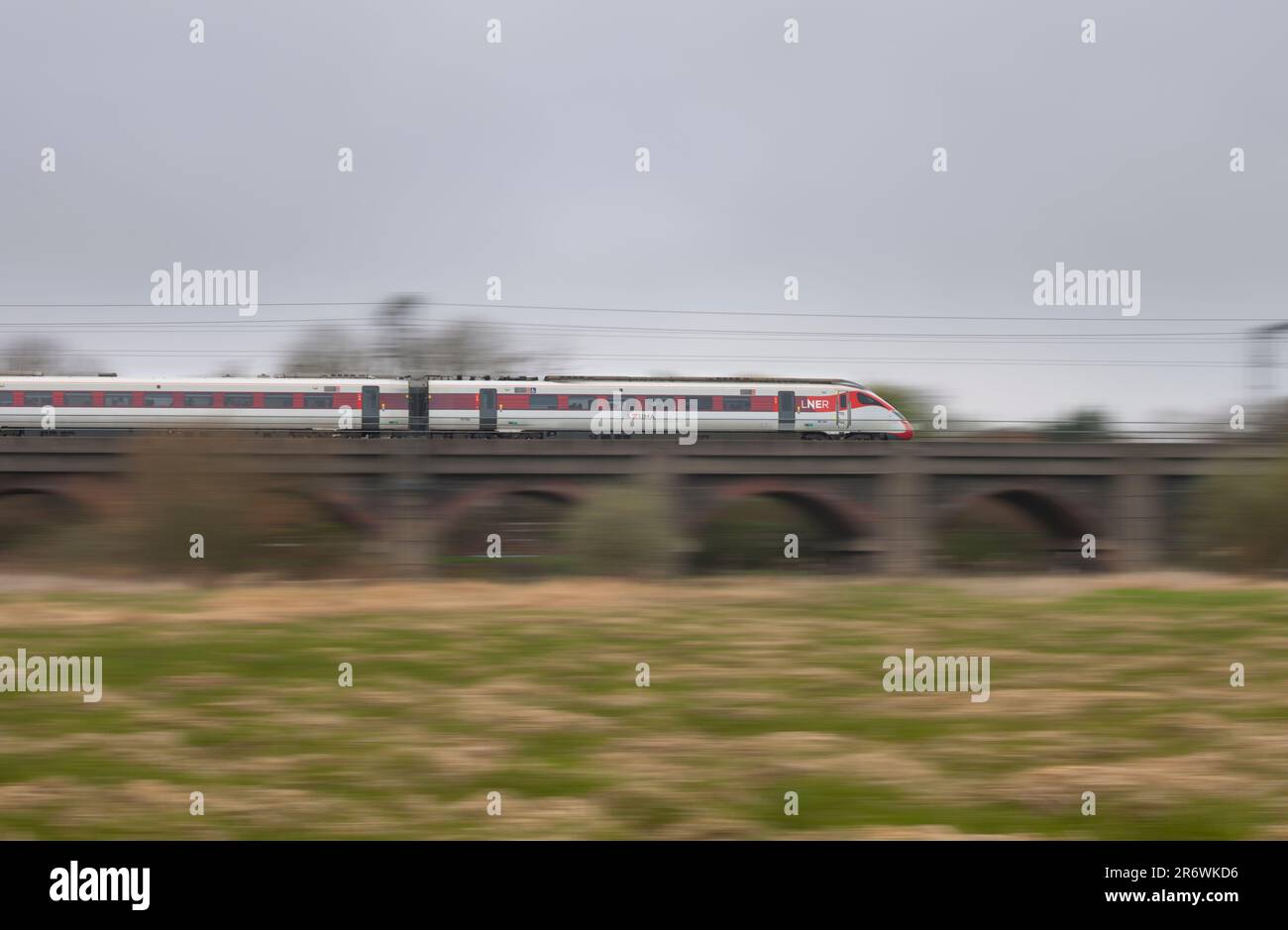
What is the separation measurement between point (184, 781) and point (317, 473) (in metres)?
33.7

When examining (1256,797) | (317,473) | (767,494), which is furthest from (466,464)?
(1256,797)

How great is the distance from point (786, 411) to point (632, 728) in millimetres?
38810

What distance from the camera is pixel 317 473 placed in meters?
40.7

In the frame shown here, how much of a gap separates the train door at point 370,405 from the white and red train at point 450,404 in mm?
41

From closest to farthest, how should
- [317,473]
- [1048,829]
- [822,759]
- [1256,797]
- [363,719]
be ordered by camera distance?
[1048,829] → [1256,797] → [822,759] → [363,719] → [317,473]

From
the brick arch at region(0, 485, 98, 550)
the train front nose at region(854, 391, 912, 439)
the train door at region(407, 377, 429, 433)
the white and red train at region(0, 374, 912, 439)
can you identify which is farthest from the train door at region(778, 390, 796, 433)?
the brick arch at region(0, 485, 98, 550)

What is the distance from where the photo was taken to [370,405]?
45.2 metres

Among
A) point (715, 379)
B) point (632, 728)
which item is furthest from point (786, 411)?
point (632, 728)

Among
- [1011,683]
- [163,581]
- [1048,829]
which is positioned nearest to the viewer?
[1048,829]

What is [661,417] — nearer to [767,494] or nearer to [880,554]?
[767,494]

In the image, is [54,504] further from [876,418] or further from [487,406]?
[876,418]

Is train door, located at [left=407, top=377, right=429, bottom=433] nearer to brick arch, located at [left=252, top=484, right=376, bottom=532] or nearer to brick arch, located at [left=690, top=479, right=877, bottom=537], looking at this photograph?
brick arch, located at [left=252, top=484, right=376, bottom=532]

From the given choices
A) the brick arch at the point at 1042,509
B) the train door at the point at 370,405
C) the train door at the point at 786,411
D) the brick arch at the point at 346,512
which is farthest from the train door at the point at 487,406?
the brick arch at the point at 1042,509

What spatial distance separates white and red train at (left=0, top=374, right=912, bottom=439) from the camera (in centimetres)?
4375
